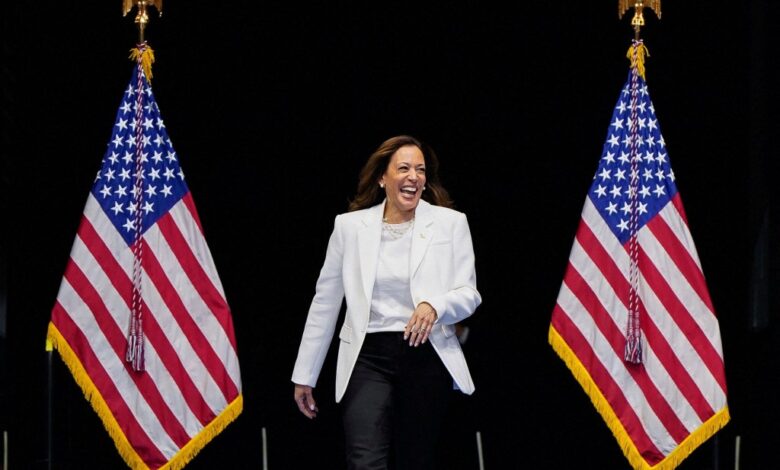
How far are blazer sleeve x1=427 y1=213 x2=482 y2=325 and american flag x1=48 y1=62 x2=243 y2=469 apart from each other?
1.37 m

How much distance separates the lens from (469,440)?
19.0ft

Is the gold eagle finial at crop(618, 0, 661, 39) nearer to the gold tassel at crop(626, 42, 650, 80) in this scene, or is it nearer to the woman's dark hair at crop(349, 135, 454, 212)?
the gold tassel at crop(626, 42, 650, 80)

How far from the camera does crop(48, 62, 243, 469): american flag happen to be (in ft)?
16.8

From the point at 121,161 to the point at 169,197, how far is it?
10.5 inches

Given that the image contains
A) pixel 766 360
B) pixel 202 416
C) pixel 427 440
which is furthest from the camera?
pixel 766 360

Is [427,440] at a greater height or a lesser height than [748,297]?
lesser

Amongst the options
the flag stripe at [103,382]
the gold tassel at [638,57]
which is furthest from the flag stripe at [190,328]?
the gold tassel at [638,57]

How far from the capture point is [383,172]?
4492 mm

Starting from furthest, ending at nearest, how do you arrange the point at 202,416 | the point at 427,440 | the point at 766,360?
1. the point at 766,360
2. the point at 202,416
3. the point at 427,440

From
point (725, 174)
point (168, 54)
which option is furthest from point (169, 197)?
point (725, 174)

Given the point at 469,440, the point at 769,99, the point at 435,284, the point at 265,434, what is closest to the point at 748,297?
the point at 769,99

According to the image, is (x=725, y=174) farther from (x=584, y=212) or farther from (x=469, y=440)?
(x=469, y=440)

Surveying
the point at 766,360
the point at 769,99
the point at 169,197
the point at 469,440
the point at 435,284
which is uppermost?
the point at 769,99

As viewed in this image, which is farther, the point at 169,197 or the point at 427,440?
the point at 169,197
